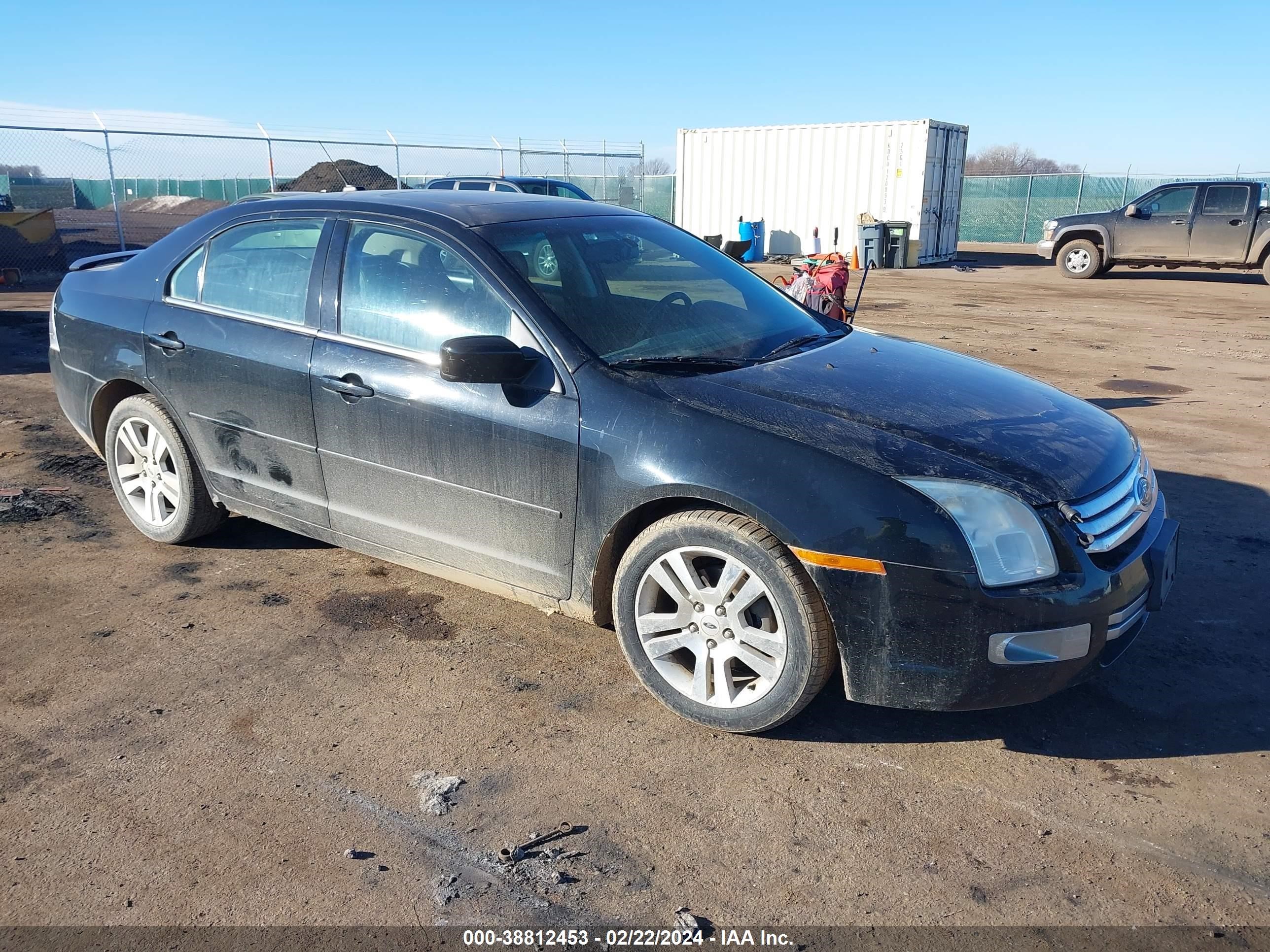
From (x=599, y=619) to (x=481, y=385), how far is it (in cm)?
95

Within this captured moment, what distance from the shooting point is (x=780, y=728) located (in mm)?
3307

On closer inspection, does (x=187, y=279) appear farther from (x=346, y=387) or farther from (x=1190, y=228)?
(x=1190, y=228)

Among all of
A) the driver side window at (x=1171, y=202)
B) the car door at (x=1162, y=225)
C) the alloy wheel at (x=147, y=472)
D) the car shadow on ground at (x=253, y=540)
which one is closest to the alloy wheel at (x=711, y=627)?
the car shadow on ground at (x=253, y=540)

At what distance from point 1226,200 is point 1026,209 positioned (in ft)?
50.8

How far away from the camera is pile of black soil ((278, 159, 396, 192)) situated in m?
31.6

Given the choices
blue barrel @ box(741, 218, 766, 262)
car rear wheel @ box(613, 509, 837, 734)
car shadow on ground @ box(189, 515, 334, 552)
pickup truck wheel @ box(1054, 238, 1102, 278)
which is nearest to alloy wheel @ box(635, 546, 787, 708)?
car rear wheel @ box(613, 509, 837, 734)

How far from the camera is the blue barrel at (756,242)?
1017 inches

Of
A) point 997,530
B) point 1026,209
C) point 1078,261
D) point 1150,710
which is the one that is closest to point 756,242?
point 1078,261

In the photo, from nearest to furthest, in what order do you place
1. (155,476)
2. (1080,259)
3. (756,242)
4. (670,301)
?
(670,301)
(155,476)
(1080,259)
(756,242)

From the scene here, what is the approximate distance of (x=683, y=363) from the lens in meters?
→ 3.56

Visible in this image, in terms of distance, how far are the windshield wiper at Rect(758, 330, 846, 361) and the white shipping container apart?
1987 cm

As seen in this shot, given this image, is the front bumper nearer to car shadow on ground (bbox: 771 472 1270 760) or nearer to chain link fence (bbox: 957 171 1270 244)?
car shadow on ground (bbox: 771 472 1270 760)

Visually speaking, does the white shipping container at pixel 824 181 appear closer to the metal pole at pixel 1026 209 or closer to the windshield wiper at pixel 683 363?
the metal pole at pixel 1026 209

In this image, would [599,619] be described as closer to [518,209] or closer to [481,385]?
[481,385]
